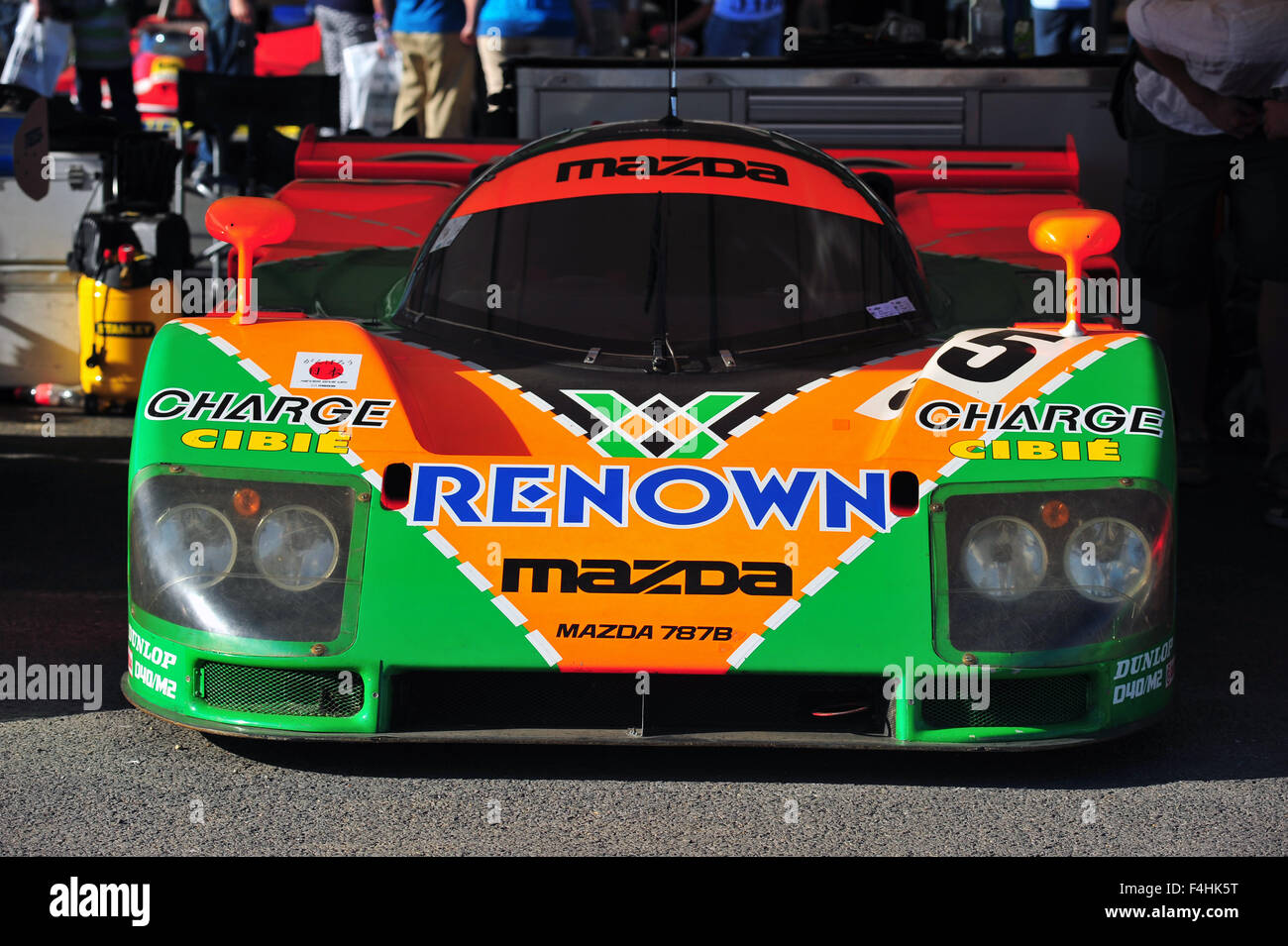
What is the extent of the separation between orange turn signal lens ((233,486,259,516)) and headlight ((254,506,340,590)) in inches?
1.2

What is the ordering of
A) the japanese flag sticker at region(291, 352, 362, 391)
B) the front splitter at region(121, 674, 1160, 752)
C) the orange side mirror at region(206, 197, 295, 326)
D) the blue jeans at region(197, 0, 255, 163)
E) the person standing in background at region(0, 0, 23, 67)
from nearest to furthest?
the front splitter at region(121, 674, 1160, 752) < the japanese flag sticker at region(291, 352, 362, 391) < the orange side mirror at region(206, 197, 295, 326) < the blue jeans at region(197, 0, 255, 163) < the person standing in background at region(0, 0, 23, 67)

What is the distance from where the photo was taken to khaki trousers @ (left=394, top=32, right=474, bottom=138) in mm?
8461

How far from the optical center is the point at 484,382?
3.69 meters

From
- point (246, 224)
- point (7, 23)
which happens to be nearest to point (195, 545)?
point (246, 224)

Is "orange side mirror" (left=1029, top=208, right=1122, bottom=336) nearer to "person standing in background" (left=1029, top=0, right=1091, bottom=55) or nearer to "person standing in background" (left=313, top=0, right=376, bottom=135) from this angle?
"person standing in background" (left=1029, top=0, right=1091, bottom=55)

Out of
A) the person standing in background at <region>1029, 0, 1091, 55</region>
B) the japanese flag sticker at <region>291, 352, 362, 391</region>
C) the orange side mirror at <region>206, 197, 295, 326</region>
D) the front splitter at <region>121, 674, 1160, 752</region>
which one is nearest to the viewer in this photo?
the front splitter at <region>121, 674, 1160, 752</region>

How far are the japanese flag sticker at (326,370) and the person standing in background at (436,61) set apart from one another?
16.1 ft

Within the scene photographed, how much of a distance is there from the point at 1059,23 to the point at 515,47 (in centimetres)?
287

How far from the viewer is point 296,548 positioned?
127 inches

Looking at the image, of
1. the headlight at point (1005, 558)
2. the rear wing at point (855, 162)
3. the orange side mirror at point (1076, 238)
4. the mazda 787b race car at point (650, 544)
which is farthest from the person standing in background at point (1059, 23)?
the headlight at point (1005, 558)

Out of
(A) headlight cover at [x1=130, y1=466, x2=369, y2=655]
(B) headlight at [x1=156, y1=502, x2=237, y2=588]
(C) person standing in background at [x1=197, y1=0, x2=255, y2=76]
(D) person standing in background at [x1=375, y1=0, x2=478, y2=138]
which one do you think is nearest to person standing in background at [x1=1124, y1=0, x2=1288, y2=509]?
(A) headlight cover at [x1=130, y1=466, x2=369, y2=655]

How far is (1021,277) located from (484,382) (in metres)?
2.08
